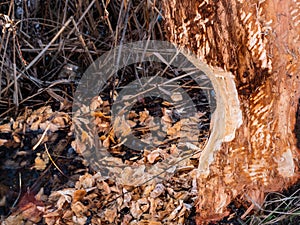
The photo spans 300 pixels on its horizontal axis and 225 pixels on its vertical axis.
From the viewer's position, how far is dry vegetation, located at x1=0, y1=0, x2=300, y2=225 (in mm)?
A: 1648

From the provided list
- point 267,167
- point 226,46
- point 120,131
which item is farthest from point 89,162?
point 226,46

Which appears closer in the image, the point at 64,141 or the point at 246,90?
the point at 246,90

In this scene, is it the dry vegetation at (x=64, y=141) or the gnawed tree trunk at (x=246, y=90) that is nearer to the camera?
the gnawed tree trunk at (x=246, y=90)

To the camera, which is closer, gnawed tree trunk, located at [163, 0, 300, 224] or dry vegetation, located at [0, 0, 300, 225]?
gnawed tree trunk, located at [163, 0, 300, 224]

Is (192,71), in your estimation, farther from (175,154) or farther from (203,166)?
(203,166)

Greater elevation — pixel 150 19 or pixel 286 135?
pixel 150 19

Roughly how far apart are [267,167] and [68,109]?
3.45 feet

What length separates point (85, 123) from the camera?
204 cm

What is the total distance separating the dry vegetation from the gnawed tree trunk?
110mm

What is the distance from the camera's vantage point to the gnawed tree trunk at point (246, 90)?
1.17 metres

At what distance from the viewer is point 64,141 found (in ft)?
6.48

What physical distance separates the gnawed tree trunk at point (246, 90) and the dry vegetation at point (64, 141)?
4.3 inches

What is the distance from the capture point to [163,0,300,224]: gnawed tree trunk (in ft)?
3.85

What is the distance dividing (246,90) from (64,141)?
3.22ft
